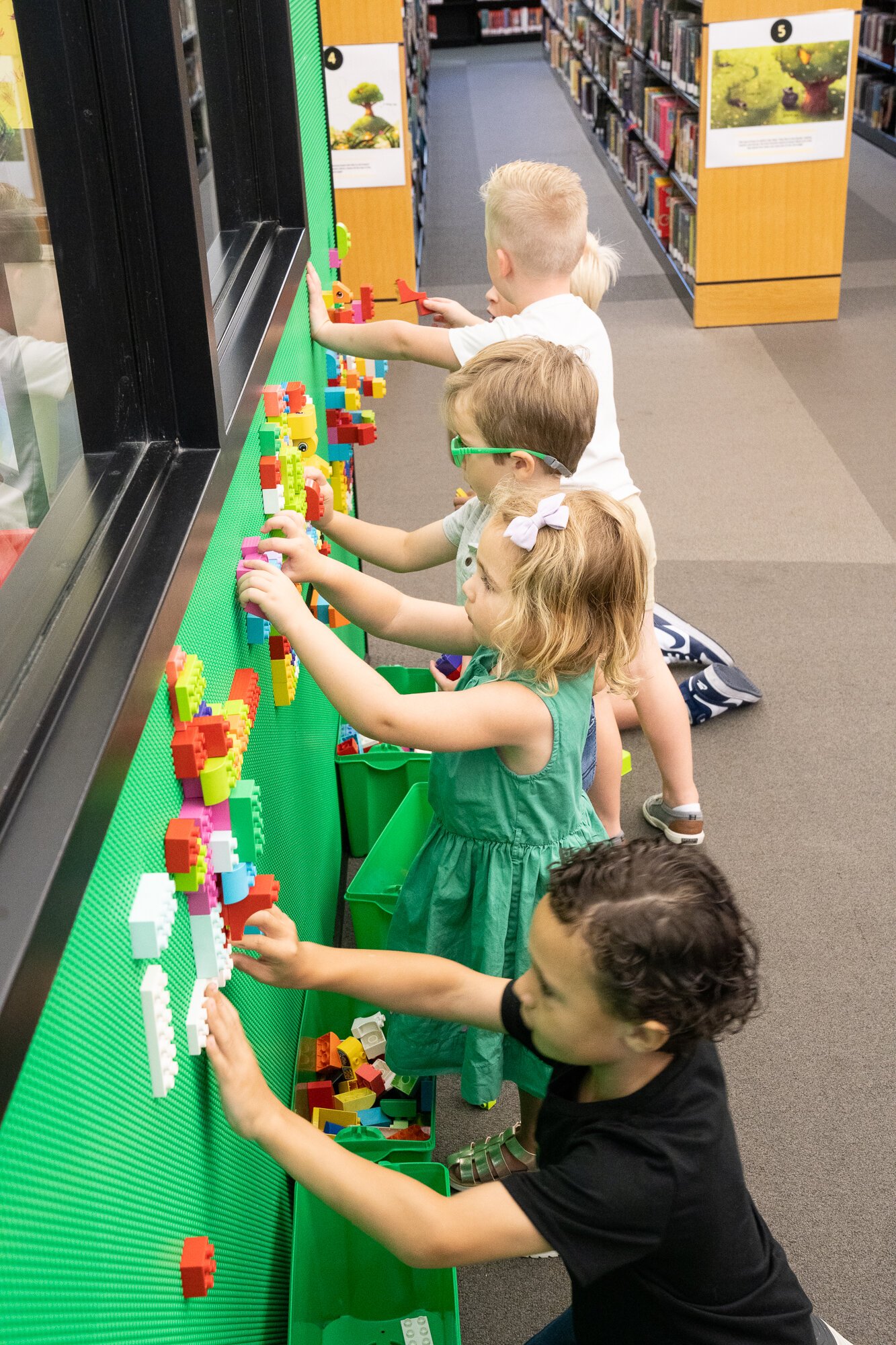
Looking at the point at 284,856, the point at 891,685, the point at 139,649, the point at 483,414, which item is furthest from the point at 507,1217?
the point at 891,685

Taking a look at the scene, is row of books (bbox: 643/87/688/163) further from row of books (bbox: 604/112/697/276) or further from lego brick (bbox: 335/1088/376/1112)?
lego brick (bbox: 335/1088/376/1112)

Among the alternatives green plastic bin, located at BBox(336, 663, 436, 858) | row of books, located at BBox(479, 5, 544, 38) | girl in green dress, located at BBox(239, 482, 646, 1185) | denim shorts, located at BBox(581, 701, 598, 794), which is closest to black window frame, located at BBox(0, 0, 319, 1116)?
girl in green dress, located at BBox(239, 482, 646, 1185)

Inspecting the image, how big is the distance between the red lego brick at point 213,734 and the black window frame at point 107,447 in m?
0.10

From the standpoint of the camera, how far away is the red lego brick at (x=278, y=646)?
5.28 ft

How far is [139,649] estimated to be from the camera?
0.91 meters

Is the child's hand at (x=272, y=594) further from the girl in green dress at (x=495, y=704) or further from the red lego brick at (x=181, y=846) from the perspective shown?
the red lego brick at (x=181, y=846)

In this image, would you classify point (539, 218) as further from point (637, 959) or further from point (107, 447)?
point (637, 959)

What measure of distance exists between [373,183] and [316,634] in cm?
509

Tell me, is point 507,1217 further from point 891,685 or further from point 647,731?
point 891,685

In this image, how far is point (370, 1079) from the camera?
77.6 inches

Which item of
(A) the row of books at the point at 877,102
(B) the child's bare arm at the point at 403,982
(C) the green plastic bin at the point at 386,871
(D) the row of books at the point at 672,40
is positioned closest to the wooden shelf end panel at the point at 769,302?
(D) the row of books at the point at 672,40

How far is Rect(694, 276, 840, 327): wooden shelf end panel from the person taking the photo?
6.04 meters

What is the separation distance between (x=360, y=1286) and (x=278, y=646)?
861 mm

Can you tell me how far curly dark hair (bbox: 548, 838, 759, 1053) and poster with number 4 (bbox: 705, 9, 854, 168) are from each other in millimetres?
5284
